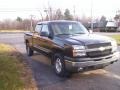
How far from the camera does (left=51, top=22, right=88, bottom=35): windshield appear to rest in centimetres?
849

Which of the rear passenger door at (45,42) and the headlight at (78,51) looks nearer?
the headlight at (78,51)

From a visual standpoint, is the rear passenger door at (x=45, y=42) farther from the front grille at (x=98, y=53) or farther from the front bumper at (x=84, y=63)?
the front grille at (x=98, y=53)

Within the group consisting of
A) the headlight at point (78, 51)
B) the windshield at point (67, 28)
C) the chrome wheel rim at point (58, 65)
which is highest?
the windshield at point (67, 28)

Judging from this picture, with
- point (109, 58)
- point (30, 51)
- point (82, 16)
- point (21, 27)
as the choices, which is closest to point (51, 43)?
point (109, 58)

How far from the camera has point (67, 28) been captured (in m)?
8.73

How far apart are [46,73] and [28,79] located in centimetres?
112

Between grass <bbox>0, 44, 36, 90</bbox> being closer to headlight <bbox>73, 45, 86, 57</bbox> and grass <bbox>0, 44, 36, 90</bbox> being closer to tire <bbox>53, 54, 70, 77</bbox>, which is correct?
tire <bbox>53, 54, 70, 77</bbox>

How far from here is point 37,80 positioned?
24.0ft

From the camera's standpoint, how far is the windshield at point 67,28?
8.49 meters

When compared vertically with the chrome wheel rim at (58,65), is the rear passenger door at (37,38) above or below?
above

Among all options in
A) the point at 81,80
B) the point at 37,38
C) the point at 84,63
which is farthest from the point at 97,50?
the point at 37,38

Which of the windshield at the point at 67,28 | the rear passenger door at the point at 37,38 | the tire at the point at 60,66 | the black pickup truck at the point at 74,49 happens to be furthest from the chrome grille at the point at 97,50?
the rear passenger door at the point at 37,38

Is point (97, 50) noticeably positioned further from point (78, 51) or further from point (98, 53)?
point (78, 51)

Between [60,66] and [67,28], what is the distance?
1.76 meters
